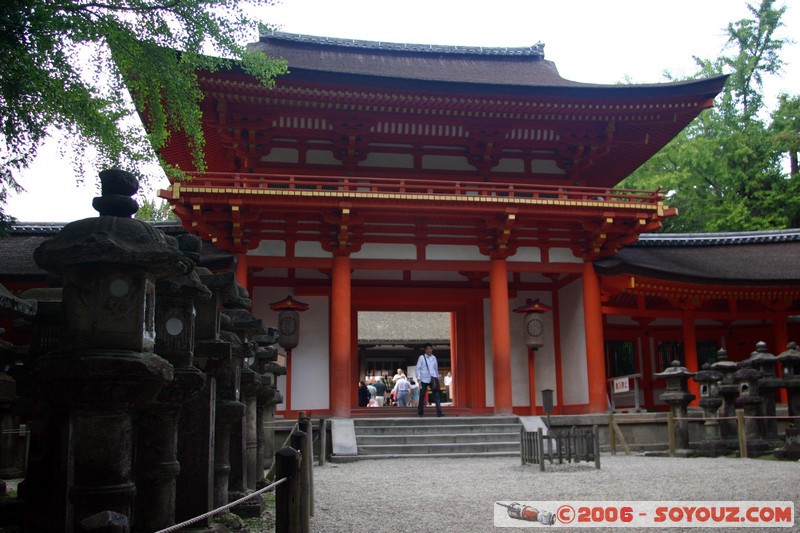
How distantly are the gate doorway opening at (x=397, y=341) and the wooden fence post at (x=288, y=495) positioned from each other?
2300 centimetres

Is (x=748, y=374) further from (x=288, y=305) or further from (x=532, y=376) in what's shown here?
(x=288, y=305)

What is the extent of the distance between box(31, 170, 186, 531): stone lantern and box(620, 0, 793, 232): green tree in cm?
3040

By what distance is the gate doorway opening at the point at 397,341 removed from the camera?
28297mm

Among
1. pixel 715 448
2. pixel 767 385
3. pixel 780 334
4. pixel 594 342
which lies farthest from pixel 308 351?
pixel 780 334

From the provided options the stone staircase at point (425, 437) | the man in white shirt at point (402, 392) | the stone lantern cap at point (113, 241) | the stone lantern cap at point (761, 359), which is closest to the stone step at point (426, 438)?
the stone staircase at point (425, 437)

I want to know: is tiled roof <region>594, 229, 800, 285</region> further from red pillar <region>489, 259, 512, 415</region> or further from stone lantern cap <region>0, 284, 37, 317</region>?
stone lantern cap <region>0, 284, 37, 317</region>

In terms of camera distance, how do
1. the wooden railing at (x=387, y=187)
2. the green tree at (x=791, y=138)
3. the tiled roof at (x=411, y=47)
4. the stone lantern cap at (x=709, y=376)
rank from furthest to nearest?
1. the green tree at (x=791, y=138)
2. the tiled roof at (x=411, y=47)
3. the wooden railing at (x=387, y=187)
4. the stone lantern cap at (x=709, y=376)

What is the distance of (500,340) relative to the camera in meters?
16.4

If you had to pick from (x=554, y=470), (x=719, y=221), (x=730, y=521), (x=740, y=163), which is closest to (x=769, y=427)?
(x=554, y=470)

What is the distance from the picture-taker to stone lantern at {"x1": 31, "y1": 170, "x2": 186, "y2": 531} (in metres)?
3.58

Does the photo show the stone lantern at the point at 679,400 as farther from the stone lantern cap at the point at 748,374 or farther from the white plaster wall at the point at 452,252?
the white plaster wall at the point at 452,252

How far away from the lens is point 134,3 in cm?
726

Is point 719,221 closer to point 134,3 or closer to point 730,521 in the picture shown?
point 730,521

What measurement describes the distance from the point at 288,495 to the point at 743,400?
38.1 ft
